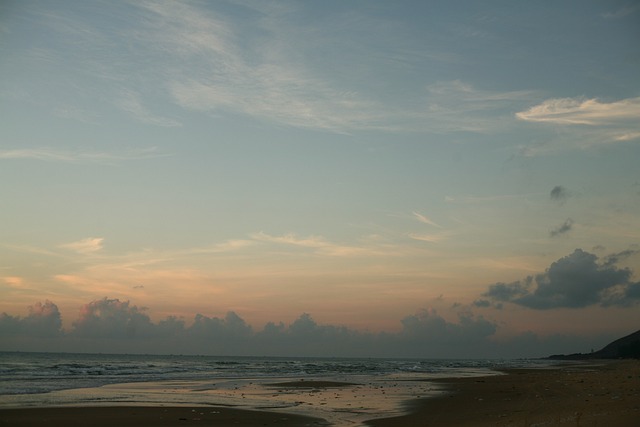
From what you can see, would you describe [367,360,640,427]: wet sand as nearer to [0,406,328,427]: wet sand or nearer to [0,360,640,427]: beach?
[0,360,640,427]: beach

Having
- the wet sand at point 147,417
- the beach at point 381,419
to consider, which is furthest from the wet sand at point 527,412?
the wet sand at point 147,417

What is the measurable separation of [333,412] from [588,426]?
36.3 feet

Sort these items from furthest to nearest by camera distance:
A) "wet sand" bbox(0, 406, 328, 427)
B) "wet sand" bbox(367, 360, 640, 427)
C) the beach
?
1. "wet sand" bbox(0, 406, 328, 427)
2. the beach
3. "wet sand" bbox(367, 360, 640, 427)

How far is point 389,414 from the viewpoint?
2150cm

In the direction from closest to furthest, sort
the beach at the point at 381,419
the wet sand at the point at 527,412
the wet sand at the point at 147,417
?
the wet sand at the point at 527,412 → the beach at the point at 381,419 → the wet sand at the point at 147,417

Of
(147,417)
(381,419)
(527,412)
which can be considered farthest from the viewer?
(147,417)

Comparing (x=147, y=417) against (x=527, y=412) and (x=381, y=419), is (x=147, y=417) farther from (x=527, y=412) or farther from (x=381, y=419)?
Result: (x=527, y=412)

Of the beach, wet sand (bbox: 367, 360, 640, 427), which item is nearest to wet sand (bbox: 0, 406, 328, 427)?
the beach

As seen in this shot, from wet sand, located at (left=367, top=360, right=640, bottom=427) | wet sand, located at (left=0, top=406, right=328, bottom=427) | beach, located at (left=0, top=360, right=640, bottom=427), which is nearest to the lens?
wet sand, located at (left=367, top=360, right=640, bottom=427)

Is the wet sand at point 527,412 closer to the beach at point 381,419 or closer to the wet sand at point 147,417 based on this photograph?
the beach at point 381,419

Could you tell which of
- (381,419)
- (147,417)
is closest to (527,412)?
(381,419)

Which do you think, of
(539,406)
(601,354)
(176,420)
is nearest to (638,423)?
(539,406)

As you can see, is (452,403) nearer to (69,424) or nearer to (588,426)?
(588,426)

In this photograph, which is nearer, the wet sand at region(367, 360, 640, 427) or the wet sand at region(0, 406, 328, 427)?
the wet sand at region(367, 360, 640, 427)
